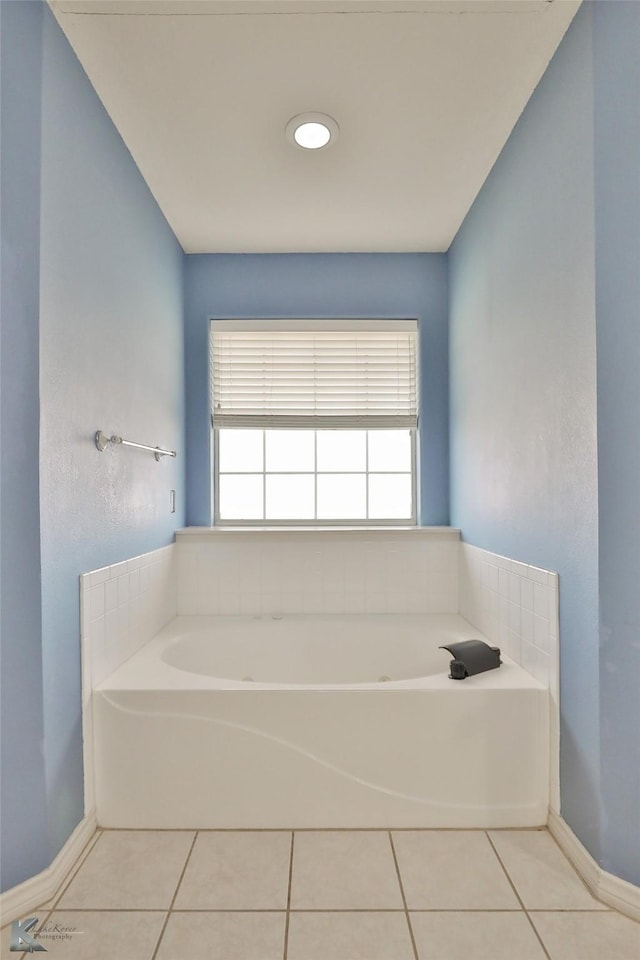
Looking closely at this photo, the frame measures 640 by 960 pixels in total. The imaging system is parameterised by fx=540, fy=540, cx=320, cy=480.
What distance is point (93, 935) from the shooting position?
1.36 m

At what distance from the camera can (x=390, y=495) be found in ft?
10.3

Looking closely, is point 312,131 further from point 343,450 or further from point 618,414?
point 343,450

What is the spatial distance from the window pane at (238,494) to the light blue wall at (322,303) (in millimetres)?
104

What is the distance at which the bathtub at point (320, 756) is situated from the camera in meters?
1.78

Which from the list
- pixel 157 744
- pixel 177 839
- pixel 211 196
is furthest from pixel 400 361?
pixel 177 839

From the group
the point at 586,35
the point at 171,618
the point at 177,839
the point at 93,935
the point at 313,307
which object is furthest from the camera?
the point at 313,307

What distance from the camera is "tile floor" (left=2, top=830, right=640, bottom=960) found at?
1322mm

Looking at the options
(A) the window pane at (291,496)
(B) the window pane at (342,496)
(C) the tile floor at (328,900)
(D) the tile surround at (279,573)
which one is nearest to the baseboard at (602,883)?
(C) the tile floor at (328,900)

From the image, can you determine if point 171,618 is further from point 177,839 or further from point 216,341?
point 216,341

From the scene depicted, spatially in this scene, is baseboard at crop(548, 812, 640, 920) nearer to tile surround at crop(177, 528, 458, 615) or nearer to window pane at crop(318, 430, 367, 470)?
tile surround at crop(177, 528, 458, 615)

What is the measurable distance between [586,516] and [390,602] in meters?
1.49

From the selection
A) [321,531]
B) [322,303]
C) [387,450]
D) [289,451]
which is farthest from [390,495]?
[322,303]

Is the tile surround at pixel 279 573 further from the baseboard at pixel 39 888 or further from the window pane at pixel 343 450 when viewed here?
the baseboard at pixel 39 888

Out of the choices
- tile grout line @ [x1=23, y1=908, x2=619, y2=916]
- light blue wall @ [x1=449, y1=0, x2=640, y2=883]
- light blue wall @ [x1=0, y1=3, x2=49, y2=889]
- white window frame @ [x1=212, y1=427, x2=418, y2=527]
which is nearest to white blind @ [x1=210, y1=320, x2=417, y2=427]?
white window frame @ [x1=212, y1=427, x2=418, y2=527]
